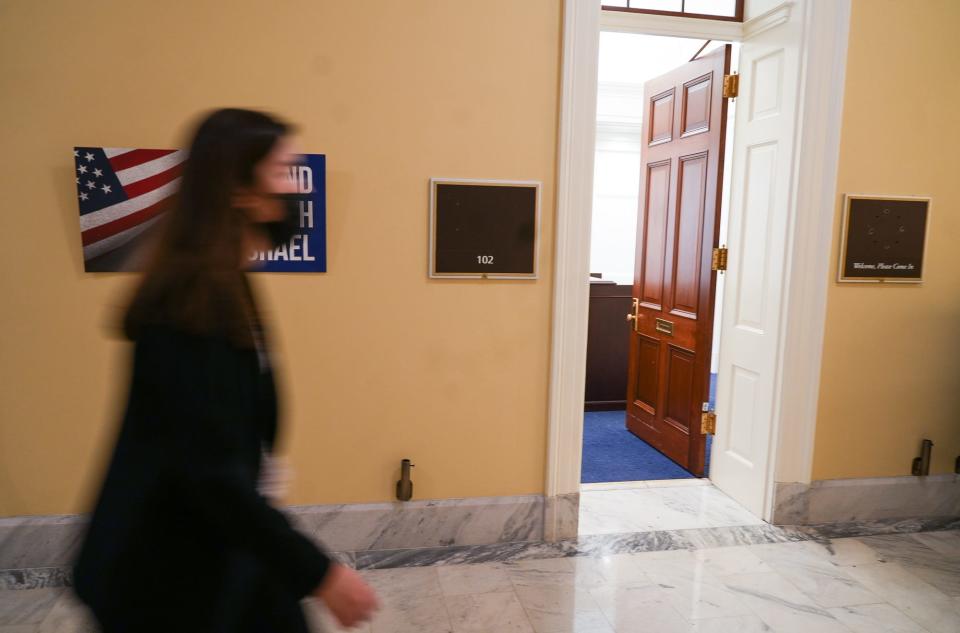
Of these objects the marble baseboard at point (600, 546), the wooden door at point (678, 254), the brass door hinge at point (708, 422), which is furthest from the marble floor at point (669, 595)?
the wooden door at point (678, 254)

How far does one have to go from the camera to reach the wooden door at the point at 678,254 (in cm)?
390

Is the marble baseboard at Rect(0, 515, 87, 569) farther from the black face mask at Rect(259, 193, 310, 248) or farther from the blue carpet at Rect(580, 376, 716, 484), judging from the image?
the blue carpet at Rect(580, 376, 716, 484)

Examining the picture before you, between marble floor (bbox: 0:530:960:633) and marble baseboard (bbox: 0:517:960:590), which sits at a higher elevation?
marble baseboard (bbox: 0:517:960:590)

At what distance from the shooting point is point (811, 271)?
333 centimetres

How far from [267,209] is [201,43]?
1.91 meters

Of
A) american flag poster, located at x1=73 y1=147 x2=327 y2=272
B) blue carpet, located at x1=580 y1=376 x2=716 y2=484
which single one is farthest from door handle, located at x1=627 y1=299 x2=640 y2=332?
american flag poster, located at x1=73 y1=147 x2=327 y2=272

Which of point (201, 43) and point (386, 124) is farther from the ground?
point (201, 43)

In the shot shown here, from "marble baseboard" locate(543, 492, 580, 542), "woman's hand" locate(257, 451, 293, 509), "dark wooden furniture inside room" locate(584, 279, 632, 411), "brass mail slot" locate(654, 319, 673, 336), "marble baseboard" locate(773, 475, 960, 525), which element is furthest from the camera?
"dark wooden furniture inside room" locate(584, 279, 632, 411)

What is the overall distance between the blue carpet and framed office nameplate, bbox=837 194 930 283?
159 centimetres

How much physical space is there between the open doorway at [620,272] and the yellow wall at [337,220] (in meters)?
1.32

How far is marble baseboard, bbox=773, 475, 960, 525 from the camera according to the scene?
349cm

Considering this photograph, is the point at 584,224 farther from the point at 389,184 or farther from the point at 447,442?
the point at 447,442

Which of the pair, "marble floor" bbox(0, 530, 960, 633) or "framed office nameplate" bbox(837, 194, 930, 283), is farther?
"framed office nameplate" bbox(837, 194, 930, 283)

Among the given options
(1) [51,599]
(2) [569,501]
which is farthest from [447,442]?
(1) [51,599]
